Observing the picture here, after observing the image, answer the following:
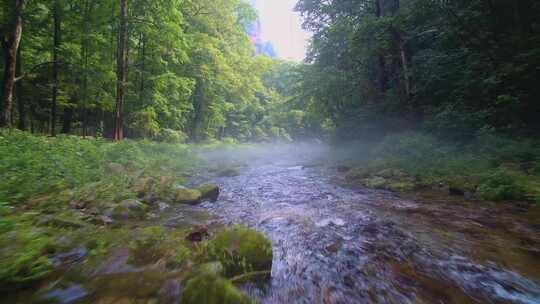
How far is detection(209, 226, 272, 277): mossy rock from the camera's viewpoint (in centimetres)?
311

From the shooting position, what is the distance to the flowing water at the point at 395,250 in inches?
113

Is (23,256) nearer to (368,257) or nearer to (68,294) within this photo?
(68,294)

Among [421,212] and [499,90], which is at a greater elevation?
[499,90]

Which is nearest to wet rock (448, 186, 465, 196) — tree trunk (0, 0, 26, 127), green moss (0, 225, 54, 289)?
green moss (0, 225, 54, 289)

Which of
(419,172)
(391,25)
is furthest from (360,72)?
(419,172)

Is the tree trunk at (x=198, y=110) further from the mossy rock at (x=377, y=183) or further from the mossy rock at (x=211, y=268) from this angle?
the mossy rock at (x=211, y=268)

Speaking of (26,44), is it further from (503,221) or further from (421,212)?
(503,221)

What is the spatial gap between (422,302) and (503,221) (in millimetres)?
3507

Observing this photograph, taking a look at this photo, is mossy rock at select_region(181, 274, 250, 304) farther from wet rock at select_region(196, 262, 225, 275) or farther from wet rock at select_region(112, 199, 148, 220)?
wet rock at select_region(112, 199, 148, 220)

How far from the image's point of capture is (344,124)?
746 inches

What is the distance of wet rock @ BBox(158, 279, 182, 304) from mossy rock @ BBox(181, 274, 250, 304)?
0.78 feet

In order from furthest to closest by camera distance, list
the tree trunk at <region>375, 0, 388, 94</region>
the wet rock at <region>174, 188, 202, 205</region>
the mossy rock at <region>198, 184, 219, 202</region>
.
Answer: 1. the tree trunk at <region>375, 0, 388, 94</region>
2. the mossy rock at <region>198, 184, 219, 202</region>
3. the wet rock at <region>174, 188, 202, 205</region>

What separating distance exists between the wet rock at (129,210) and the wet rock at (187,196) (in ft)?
3.55

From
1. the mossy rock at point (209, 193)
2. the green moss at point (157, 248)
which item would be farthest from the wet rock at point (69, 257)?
the mossy rock at point (209, 193)
